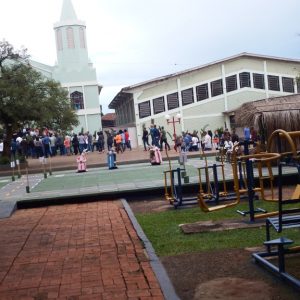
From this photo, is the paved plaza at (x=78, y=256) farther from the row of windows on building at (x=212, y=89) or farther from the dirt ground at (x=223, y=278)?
the row of windows on building at (x=212, y=89)

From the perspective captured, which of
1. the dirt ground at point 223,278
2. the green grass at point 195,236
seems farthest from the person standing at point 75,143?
the dirt ground at point 223,278

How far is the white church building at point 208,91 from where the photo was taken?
43.6 meters

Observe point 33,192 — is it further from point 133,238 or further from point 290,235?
point 290,235

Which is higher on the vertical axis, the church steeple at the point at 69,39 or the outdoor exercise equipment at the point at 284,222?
the church steeple at the point at 69,39

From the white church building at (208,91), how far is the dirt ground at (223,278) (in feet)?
119

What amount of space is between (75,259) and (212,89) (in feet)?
126

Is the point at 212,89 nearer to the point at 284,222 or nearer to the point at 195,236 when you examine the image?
the point at 195,236

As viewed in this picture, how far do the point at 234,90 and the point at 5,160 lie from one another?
21.5 meters

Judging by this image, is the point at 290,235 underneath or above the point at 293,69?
underneath

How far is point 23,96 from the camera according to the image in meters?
26.7

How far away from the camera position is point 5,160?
29453 millimetres

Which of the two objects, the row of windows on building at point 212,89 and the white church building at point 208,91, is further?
the row of windows on building at point 212,89

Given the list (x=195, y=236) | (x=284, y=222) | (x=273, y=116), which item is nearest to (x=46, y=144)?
(x=273, y=116)

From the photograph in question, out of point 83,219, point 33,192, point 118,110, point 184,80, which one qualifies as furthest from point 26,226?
point 118,110
